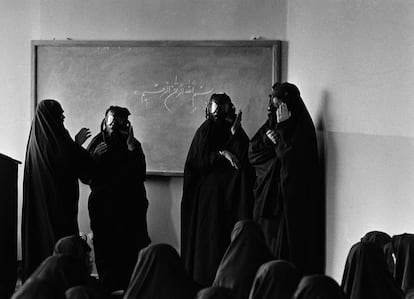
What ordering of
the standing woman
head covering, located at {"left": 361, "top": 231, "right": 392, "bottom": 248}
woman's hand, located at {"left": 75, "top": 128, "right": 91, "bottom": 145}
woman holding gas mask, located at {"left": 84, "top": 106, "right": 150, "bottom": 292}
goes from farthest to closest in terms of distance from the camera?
woman's hand, located at {"left": 75, "top": 128, "right": 91, "bottom": 145} → woman holding gas mask, located at {"left": 84, "top": 106, "right": 150, "bottom": 292} → the standing woman → head covering, located at {"left": 361, "top": 231, "right": 392, "bottom": 248}

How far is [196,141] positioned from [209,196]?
0.50 meters

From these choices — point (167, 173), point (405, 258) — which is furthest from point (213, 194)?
point (405, 258)

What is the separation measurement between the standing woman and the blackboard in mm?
1305

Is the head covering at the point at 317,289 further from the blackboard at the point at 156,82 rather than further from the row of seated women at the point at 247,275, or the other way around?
the blackboard at the point at 156,82

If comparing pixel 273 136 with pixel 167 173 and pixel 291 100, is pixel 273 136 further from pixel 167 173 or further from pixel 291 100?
pixel 167 173

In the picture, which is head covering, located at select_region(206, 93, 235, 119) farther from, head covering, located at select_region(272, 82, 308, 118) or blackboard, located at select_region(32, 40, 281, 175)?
head covering, located at select_region(272, 82, 308, 118)

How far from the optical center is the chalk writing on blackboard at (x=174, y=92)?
7.89 meters

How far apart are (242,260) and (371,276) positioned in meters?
0.86

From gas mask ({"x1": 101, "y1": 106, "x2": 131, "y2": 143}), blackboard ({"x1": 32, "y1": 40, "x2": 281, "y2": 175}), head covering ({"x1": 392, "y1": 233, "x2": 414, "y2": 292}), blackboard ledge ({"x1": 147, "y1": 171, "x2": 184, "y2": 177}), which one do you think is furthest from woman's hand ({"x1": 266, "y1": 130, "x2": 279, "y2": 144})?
head covering ({"x1": 392, "y1": 233, "x2": 414, "y2": 292})

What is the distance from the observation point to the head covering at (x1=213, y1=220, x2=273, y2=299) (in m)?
4.12

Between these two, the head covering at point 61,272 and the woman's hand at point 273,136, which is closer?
the head covering at point 61,272

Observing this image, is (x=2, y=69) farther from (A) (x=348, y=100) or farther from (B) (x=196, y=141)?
(A) (x=348, y=100)

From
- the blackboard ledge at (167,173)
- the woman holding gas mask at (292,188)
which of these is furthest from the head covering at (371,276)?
the blackboard ledge at (167,173)

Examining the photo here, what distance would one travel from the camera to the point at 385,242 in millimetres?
4344
